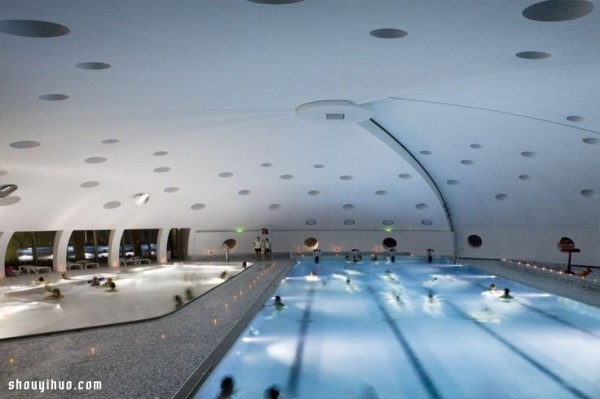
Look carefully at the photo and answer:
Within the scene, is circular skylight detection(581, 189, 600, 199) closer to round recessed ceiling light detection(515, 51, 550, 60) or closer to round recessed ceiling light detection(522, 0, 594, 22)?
round recessed ceiling light detection(515, 51, 550, 60)

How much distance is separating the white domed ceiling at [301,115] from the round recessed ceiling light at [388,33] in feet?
0.11

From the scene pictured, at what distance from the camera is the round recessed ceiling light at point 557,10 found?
5.93 meters

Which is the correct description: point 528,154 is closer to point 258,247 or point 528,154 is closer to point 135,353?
point 135,353

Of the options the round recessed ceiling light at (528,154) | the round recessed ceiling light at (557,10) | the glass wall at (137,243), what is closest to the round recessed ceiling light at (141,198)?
the glass wall at (137,243)

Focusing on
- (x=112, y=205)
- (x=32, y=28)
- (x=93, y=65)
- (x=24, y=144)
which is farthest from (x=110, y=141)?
(x=112, y=205)

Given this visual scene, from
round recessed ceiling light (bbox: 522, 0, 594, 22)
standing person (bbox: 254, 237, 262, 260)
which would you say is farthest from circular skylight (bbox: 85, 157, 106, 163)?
round recessed ceiling light (bbox: 522, 0, 594, 22)

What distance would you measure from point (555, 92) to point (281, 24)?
6.88 metres

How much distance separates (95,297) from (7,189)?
16.0ft

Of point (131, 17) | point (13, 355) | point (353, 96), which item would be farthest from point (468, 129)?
point (13, 355)

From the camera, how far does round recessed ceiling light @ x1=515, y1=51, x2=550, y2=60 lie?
25.1 feet

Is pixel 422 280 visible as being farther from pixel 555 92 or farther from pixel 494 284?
pixel 555 92

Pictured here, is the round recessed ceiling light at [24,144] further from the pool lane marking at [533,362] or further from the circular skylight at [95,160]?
the pool lane marking at [533,362]

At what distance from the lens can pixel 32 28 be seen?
6.25 metres

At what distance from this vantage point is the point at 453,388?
8.02 meters
